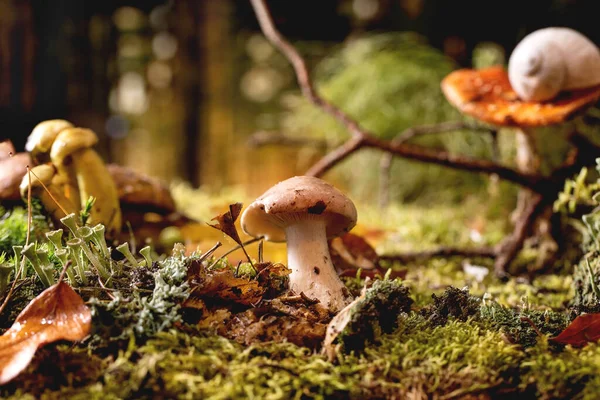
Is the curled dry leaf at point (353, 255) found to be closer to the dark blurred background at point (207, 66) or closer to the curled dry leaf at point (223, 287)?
the curled dry leaf at point (223, 287)

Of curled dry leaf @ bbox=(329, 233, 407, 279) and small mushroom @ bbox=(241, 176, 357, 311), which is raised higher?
small mushroom @ bbox=(241, 176, 357, 311)

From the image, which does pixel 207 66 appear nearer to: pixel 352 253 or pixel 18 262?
pixel 352 253

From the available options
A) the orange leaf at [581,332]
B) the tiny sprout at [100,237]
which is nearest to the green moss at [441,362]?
the orange leaf at [581,332]

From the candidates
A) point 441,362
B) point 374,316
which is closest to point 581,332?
point 441,362

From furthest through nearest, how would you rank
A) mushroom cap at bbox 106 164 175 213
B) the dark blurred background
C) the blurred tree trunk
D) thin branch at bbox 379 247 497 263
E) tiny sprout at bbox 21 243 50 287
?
the blurred tree trunk
the dark blurred background
thin branch at bbox 379 247 497 263
mushroom cap at bbox 106 164 175 213
tiny sprout at bbox 21 243 50 287

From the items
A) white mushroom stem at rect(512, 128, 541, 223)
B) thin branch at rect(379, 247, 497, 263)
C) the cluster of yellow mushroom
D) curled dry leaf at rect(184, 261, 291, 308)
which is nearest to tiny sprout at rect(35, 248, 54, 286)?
curled dry leaf at rect(184, 261, 291, 308)

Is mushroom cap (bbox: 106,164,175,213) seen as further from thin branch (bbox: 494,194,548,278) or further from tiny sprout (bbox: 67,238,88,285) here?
thin branch (bbox: 494,194,548,278)

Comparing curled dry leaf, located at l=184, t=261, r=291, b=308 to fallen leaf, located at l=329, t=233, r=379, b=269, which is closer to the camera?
curled dry leaf, located at l=184, t=261, r=291, b=308

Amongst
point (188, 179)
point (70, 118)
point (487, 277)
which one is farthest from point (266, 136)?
point (188, 179)
